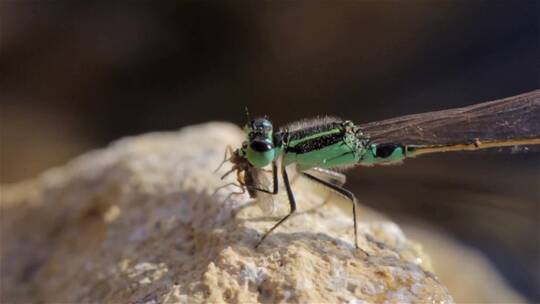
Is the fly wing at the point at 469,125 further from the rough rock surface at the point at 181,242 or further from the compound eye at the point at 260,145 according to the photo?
the compound eye at the point at 260,145

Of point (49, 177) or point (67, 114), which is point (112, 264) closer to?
point (49, 177)

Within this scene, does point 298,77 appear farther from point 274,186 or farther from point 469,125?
point 274,186

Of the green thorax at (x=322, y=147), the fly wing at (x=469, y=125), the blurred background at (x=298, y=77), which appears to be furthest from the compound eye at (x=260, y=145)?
the blurred background at (x=298, y=77)

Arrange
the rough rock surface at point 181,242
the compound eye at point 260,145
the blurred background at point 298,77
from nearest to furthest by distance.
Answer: the rough rock surface at point 181,242 → the compound eye at point 260,145 → the blurred background at point 298,77

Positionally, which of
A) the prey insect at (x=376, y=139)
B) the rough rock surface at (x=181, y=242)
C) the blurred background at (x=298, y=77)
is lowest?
the rough rock surface at (x=181, y=242)

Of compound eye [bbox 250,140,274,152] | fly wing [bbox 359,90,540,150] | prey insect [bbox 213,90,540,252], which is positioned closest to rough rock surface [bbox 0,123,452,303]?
prey insect [bbox 213,90,540,252]

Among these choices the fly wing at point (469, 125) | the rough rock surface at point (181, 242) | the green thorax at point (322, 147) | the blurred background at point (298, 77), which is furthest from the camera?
the blurred background at point (298, 77)

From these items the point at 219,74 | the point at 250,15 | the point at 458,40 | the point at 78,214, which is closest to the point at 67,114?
the point at 219,74
